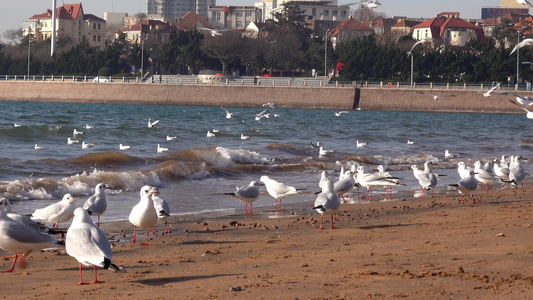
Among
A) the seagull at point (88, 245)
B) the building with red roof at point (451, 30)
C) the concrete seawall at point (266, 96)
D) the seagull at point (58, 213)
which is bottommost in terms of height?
the seagull at point (58, 213)

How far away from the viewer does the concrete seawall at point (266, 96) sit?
2500 inches

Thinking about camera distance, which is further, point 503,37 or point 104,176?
point 503,37

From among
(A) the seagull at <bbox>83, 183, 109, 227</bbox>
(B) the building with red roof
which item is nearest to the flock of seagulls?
(A) the seagull at <bbox>83, 183, 109, 227</bbox>

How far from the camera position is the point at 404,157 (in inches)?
902

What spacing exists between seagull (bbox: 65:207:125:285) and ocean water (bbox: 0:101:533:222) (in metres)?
3.83

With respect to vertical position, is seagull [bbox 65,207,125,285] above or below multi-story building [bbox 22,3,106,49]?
below

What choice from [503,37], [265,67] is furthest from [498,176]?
[503,37]

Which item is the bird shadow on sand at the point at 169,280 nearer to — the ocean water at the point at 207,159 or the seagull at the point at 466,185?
the ocean water at the point at 207,159

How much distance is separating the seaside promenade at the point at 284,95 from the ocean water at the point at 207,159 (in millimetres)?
23872

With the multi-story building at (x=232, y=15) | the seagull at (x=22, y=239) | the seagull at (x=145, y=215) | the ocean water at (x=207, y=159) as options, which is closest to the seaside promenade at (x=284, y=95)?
the ocean water at (x=207, y=159)

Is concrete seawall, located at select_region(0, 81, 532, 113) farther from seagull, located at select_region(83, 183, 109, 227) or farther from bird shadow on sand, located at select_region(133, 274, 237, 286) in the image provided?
bird shadow on sand, located at select_region(133, 274, 237, 286)

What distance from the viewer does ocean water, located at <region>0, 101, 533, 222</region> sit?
527 inches

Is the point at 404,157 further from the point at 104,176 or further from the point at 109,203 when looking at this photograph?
the point at 109,203

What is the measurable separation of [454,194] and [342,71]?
60.6 meters
